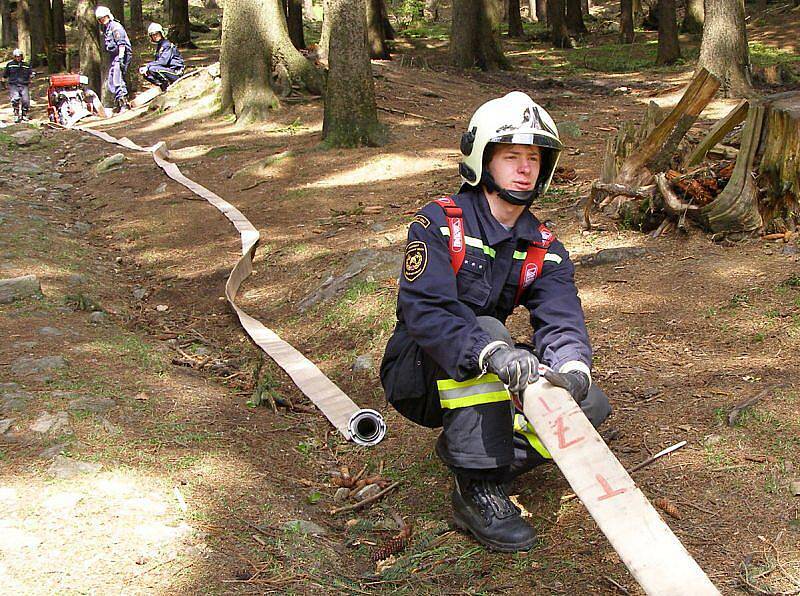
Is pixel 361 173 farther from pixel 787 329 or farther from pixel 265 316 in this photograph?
pixel 787 329

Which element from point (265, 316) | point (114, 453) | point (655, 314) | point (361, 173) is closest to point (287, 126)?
point (361, 173)

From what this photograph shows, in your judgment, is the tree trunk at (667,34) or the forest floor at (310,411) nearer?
the forest floor at (310,411)

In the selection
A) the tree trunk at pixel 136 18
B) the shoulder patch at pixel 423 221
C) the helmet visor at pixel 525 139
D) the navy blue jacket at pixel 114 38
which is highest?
the tree trunk at pixel 136 18

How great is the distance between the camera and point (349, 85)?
988 centimetres

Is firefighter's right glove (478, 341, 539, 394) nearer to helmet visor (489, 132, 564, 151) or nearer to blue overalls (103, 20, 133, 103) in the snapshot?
helmet visor (489, 132, 564, 151)

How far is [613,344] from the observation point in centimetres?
459

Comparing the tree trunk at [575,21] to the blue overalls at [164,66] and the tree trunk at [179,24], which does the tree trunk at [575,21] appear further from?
the blue overalls at [164,66]

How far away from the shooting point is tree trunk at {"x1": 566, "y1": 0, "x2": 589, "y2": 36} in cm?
2733

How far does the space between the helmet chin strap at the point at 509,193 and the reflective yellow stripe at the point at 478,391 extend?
Result: 0.70 meters

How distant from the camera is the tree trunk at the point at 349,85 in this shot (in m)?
9.67

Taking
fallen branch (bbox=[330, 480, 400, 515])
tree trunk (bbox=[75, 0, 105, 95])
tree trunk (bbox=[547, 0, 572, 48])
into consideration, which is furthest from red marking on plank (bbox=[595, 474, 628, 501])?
tree trunk (bbox=[547, 0, 572, 48])

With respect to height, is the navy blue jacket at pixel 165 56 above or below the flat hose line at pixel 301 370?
→ above

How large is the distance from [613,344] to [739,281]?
3.33ft

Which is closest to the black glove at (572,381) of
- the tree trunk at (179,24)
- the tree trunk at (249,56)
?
the tree trunk at (249,56)
